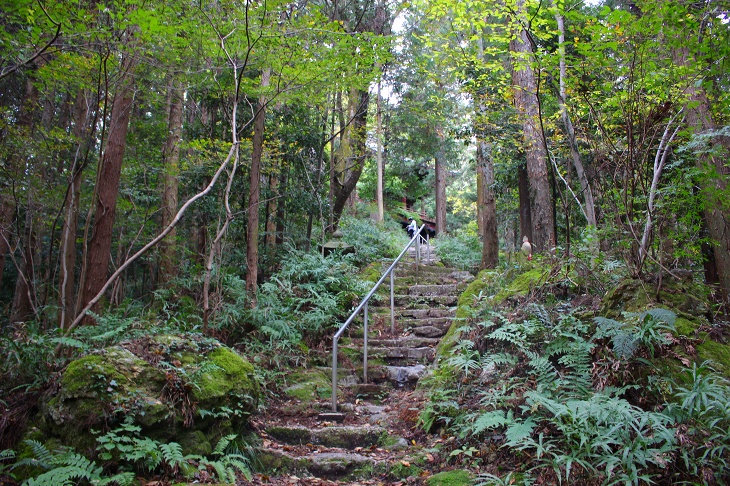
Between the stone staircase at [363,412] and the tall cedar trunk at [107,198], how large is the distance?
11.1 feet

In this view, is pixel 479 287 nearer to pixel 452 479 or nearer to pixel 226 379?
pixel 452 479

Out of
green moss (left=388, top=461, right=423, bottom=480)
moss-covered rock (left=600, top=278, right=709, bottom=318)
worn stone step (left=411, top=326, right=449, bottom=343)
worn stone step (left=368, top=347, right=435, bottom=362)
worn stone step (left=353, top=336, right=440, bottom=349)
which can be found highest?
moss-covered rock (left=600, top=278, right=709, bottom=318)

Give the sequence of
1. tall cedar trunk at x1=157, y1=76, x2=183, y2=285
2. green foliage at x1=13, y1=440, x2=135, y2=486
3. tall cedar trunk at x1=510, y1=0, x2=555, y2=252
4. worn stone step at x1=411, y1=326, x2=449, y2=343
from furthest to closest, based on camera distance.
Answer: tall cedar trunk at x1=157, y1=76, x2=183, y2=285 < tall cedar trunk at x1=510, y1=0, x2=555, y2=252 < worn stone step at x1=411, y1=326, x2=449, y2=343 < green foliage at x1=13, y1=440, x2=135, y2=486

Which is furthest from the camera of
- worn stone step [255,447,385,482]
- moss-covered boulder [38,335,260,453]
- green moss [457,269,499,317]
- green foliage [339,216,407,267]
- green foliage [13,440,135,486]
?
green foliage [339,216,407,267]

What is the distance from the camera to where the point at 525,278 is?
615 centimetres

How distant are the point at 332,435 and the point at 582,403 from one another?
8.34 feet

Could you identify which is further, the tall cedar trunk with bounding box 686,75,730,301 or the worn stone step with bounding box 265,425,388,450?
the tall cedar trunk with bounding box 686,75,730,301

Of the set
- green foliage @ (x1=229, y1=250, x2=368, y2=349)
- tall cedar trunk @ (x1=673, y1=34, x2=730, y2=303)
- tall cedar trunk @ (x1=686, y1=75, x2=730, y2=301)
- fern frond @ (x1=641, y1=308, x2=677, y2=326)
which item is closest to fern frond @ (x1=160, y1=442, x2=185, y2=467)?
green foliage @ (x1=229, y1=250, x2=368, y2=349)

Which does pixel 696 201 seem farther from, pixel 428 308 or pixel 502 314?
pixel 428 308

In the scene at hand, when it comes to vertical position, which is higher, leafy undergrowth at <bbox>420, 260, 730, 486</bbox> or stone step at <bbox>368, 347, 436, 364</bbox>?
leafy undergrowth at <bbox>420, 260, 730, 486</bbox>

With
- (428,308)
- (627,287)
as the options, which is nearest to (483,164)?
(428,308)

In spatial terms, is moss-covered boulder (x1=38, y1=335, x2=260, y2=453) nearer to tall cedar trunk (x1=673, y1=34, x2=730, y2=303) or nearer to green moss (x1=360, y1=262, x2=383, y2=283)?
green moss (x1=360, y1=262, x2=383, y2=283)

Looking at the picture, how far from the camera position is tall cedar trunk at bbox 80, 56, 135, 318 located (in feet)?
21.1

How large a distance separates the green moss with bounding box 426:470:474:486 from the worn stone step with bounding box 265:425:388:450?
1086 millimetres
